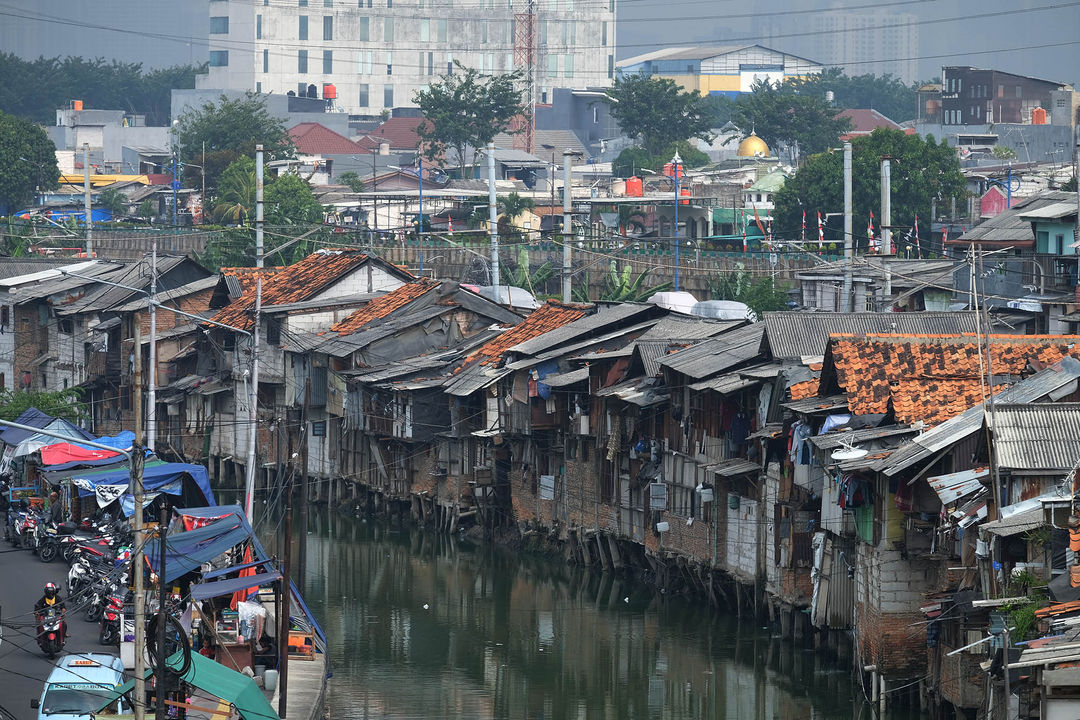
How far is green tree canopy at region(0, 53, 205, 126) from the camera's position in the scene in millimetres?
155250

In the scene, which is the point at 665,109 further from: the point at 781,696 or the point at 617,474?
the point at 781,696

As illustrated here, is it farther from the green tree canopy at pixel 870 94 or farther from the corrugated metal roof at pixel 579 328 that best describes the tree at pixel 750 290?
the green tree canopy at pixel 870 94

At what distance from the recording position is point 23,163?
10412cm

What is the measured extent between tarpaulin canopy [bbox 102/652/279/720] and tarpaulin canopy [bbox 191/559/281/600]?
3549mm

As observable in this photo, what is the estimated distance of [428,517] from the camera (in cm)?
5478

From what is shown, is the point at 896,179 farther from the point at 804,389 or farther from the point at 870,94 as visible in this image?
the point at 870,94

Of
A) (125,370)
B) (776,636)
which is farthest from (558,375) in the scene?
(125,370)

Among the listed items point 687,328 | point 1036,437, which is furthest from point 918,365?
point 687,328

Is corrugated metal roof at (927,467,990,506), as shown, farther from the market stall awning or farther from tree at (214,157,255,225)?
tree at (214,157,255,225)

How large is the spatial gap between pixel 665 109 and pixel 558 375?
239ft

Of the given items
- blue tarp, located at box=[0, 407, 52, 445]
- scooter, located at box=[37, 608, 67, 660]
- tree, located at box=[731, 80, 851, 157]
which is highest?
tree, located at box=[731, 80, 851, 157]

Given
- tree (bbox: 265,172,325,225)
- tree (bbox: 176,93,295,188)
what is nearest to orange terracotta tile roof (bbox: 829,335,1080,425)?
tree (bbox: 265,172,325,225)

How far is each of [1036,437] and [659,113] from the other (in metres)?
92.3

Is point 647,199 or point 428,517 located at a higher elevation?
point 647,199
